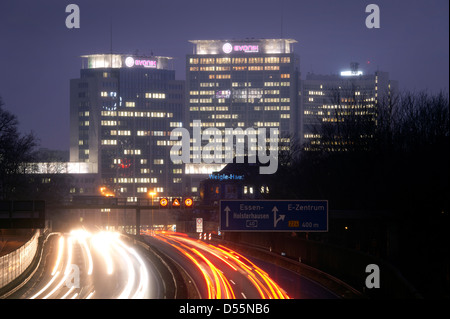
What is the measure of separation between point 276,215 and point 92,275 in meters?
24.5

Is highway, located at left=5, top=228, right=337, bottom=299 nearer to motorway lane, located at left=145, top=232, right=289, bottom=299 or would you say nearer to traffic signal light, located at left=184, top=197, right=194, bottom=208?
motorway lane, located at left=145, top=232, right=289, bottom=299

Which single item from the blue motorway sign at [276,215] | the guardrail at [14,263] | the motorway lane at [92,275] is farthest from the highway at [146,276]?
the blue motorway sign at [276,215]

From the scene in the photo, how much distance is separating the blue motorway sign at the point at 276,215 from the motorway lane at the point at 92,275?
983 cm

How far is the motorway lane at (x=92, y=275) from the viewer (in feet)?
144

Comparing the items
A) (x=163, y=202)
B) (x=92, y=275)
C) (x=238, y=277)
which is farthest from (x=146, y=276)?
(x=163, y=202)

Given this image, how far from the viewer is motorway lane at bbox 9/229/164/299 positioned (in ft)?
144

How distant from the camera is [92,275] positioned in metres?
54.3

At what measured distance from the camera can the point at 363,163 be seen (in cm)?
5419

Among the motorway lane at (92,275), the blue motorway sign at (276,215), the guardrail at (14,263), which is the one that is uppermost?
the blue motorway sign at (276,215)

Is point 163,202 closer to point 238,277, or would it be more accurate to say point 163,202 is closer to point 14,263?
point 238,277

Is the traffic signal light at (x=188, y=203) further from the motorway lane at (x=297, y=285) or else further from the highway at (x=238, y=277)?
the motorway lane at (x=297, y=285)
